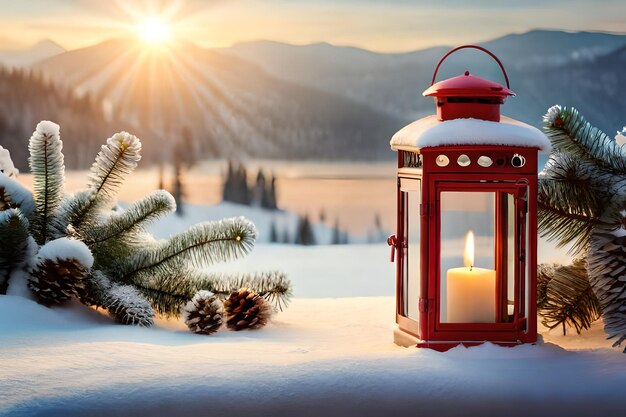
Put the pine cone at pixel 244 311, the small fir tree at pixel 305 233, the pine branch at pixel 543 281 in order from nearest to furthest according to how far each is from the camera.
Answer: the pine branch at pixel 543 281 < the pine cone at pixel 244 311 < the small fir tree at pixel 305 233

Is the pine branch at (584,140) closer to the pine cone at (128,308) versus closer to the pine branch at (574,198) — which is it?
the pine branch at (574,198)

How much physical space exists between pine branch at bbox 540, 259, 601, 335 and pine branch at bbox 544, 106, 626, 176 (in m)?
0.24

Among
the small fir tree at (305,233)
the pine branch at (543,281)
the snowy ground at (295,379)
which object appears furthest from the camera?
the small fir tree at (305,233)

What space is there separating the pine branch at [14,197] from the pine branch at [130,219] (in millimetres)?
154

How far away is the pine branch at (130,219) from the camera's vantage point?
2.25 metres

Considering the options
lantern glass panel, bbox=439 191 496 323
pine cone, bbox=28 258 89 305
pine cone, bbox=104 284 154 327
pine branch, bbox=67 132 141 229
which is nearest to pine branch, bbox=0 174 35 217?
pine branch, bbox=67 132 141 229

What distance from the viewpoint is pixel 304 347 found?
185 cm

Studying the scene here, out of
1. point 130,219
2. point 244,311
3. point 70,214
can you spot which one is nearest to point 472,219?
point 244,311

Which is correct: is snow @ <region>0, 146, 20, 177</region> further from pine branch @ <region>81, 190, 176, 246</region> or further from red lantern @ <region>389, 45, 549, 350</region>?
red lantern @ <region>389, 45, 549, 350</region>

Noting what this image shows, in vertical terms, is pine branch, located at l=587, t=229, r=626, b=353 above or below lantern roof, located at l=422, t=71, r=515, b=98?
below

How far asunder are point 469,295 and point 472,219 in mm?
160

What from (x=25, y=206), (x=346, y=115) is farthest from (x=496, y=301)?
(x=346, y=115)

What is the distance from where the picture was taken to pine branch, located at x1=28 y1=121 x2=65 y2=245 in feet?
7.33

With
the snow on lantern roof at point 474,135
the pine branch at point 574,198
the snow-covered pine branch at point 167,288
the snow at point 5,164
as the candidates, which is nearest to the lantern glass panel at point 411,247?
the snow on lantern roof at point 474,135
